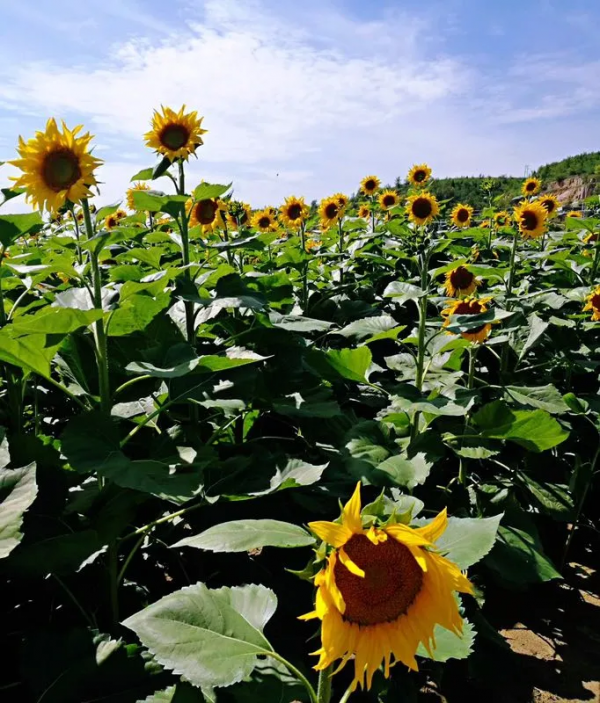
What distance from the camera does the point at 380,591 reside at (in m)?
1.02

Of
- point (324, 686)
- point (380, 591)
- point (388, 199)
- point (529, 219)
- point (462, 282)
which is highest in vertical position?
point (388, 199)

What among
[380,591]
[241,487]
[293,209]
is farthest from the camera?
[293,209]

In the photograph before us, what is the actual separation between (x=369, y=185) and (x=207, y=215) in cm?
449

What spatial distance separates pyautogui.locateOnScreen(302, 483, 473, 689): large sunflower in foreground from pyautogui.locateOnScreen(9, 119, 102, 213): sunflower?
1686 mm

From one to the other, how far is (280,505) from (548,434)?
0.98 metres

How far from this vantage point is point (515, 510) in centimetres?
230

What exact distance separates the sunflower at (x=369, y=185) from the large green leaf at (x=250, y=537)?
23.4 feet

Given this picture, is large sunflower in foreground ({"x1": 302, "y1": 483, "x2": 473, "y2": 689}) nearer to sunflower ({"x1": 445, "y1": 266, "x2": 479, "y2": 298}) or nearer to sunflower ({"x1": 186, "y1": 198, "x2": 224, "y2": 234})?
sunflower ({"x1": 445, "y1": 266, "x2": 479, "y2": 298})

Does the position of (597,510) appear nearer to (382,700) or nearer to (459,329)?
(459,329)

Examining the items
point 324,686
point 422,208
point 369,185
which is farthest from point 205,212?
point 369,185

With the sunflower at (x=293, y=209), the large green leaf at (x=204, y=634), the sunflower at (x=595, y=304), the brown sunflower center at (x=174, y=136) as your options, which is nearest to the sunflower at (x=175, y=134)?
the brown sunflower center at (x=174, y=136)

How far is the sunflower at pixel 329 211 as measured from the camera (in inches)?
255

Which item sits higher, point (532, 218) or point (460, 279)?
point (532, 218)

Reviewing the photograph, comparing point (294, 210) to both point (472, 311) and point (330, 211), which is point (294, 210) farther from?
point (472, 311)
